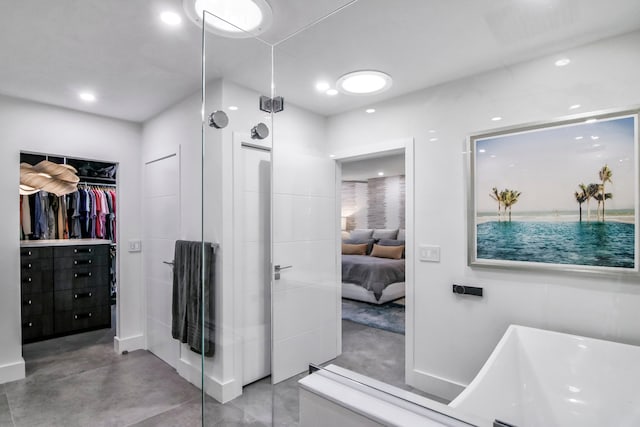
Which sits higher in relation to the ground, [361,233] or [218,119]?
[218,119]

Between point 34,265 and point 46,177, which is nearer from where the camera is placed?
point 34,265

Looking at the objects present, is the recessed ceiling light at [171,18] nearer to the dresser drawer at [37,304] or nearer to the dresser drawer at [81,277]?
the dresser drawer at [81,277]

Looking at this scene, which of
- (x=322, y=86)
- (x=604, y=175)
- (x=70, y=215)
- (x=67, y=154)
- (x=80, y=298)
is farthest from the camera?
(x=70, y=215)

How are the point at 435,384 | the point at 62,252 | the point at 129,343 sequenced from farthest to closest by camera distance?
the point at 62,252, the point at 129,343, the point at 435,384

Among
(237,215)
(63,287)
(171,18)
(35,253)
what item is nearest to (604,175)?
(237,215)

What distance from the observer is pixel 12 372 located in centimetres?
270

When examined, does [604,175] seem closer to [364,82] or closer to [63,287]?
[364,82]

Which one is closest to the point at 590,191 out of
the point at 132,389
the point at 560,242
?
the point at 560,242

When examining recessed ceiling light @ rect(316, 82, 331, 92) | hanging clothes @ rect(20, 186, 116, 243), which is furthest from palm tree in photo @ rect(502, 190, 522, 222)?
hanging clothes @ rect(20, 186, 116, 243)

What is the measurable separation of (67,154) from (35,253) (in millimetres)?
1446

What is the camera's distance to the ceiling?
810 mm

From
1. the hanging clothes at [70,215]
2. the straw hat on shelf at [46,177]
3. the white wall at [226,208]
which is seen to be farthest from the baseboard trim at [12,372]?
the straw hat on shelf at [46,177]

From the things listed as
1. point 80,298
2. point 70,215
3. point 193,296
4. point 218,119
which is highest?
point 218,119

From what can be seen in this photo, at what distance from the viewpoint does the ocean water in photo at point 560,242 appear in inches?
27.8
